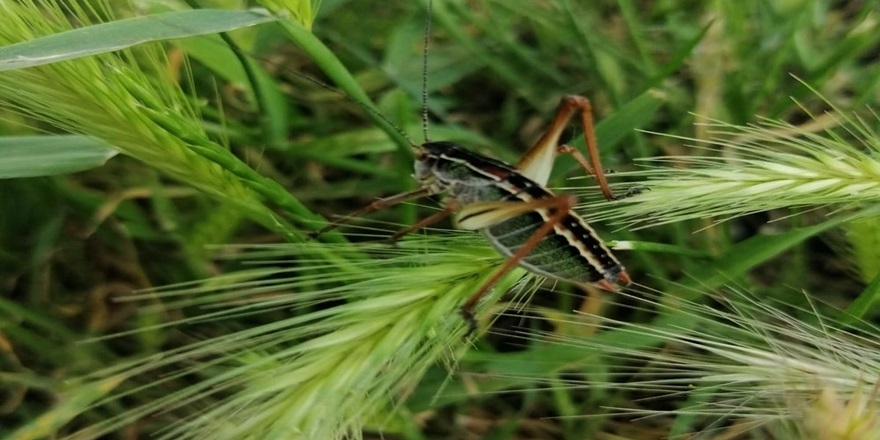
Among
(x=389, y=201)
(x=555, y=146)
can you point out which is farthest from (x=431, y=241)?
(x=555, y=146)

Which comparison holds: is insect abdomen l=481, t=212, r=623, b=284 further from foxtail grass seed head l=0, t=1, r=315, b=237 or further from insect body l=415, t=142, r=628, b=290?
foxtail grass seed head l=0, t=1, r=315, b=237

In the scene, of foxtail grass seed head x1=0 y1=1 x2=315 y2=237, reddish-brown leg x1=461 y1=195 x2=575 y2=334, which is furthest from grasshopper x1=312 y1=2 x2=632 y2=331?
foxtail grass seed head x1=0 y1=1 x2=315 y2=237

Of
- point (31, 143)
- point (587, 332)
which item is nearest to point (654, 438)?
point (587, 332)

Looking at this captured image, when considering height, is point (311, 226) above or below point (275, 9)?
below

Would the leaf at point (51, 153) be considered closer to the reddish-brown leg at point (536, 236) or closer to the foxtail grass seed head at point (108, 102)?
the foxtail grass seed head at point (108, 102)

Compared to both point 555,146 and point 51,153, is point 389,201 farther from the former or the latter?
point 51,153

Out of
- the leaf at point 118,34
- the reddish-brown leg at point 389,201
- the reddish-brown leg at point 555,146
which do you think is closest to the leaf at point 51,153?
the leaf at point 118,34

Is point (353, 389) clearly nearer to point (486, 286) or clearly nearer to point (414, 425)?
point (486, 286)
